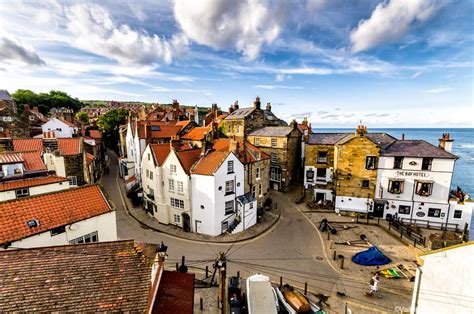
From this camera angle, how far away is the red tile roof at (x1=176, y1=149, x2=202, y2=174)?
2755 centimetres

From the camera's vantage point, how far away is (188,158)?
28.6 metres

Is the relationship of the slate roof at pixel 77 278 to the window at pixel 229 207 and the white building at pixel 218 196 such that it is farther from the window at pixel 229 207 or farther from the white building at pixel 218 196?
the window at pixel 229 207

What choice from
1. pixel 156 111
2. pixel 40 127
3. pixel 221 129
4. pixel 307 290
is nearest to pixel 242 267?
pixel 307 290

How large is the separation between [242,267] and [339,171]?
777 inches

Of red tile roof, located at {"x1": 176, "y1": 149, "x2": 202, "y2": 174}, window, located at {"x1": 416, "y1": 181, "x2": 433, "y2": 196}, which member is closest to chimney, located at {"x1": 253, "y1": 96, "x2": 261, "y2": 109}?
red tile roof, located at {"x1": 176, "y1": 149, "x2": 202, "y2": 174}

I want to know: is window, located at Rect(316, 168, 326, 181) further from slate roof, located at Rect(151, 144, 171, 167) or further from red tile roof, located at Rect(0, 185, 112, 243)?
red tile roof, located at Rect(0, 185, 112, 243)

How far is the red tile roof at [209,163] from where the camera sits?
26.2 meters

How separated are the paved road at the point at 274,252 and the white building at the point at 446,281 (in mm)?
7668

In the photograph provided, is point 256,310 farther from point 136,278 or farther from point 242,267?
point 136,278

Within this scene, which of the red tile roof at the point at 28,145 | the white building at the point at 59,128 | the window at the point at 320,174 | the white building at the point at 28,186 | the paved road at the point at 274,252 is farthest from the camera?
the white building at the point at 59,128

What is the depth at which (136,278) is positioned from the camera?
10734mm

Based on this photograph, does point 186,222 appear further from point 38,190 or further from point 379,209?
point 379,209

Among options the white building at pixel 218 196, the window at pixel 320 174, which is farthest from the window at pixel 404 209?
the white building at pixel 218 196

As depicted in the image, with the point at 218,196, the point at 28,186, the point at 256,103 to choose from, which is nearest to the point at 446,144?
the point at 218,196
